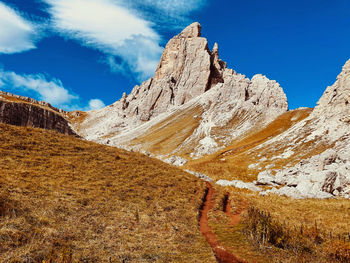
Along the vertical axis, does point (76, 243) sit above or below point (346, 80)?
below

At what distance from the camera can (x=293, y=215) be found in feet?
75.9

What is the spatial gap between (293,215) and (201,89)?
15835 centimetres

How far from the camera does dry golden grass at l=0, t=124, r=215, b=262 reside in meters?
11.9

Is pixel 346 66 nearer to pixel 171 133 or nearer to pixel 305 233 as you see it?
pixel 305 233

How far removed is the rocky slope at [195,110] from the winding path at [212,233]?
234ft

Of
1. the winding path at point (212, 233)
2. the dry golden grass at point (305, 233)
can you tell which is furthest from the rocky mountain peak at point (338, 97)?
the winding path at point (212, 233)

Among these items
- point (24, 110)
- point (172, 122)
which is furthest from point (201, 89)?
point (24, 110)

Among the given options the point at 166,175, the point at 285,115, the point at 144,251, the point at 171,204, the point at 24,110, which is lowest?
the point at 144,251

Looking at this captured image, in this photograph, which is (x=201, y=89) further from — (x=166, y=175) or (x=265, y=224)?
(x=265, y=224)

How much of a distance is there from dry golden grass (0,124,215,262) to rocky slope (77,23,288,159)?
7268 cm

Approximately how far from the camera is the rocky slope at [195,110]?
115438 mm

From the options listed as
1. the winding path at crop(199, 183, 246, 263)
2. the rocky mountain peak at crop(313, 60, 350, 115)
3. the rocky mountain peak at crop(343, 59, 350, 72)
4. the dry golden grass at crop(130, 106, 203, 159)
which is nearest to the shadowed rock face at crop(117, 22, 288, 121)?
the dry golden grass at crop(130, 106, 203, 159)

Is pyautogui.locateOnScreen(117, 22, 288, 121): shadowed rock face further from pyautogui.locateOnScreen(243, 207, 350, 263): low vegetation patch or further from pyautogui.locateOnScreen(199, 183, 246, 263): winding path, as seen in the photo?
pyautogui.locateOnScreen(243, 207, 350, 263): low vegetation patch

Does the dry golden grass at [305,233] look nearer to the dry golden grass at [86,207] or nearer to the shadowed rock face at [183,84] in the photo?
the dry golden grass at [86,207]
